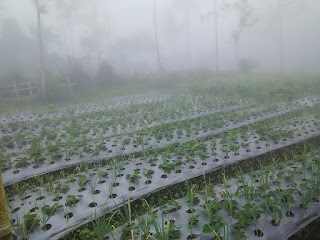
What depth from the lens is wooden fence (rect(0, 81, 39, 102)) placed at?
44.3 feet

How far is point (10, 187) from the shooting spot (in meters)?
3.73

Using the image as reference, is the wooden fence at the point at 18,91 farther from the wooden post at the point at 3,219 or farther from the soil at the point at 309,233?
the soil at the point at 309,233

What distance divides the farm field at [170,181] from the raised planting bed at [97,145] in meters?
0.02

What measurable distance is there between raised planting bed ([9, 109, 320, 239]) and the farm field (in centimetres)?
1

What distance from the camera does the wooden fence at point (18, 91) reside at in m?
13.5

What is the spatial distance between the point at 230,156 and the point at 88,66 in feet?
59.3

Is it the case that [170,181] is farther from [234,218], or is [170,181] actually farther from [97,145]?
[97,145]

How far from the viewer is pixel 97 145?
4.89 meters

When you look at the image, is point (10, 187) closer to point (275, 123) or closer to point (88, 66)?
point (275, 123)

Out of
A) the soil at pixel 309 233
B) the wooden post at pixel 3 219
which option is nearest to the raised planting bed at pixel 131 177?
the wooden post at pixel 3 219

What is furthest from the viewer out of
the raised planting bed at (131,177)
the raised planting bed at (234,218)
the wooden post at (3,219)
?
the raised planting bed at (131,177)

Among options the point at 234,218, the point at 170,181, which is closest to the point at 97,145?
the point at 170,181

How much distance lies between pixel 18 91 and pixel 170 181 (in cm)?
1453

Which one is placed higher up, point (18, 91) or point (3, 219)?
point (18, 91)
